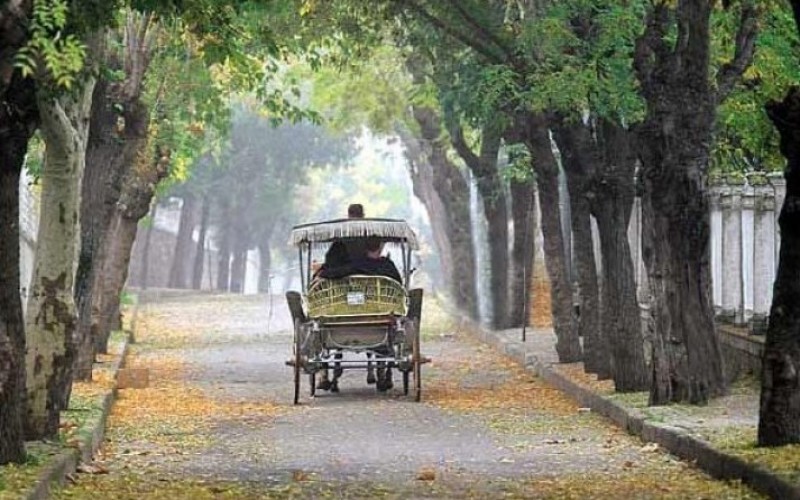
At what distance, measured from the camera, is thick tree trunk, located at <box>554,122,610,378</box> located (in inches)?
883

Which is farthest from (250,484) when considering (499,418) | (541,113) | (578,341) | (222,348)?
(222,348)

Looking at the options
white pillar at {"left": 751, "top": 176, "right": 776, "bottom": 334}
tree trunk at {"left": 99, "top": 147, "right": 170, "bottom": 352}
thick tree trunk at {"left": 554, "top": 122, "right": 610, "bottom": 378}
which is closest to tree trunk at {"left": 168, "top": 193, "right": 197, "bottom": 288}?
tree trunk at {"left": 99, "top": 147, "right": 170, "bottom": 352}

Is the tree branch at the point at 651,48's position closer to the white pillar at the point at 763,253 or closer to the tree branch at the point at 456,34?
the white pillar at the point at 763,253

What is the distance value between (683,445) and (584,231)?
897 cm

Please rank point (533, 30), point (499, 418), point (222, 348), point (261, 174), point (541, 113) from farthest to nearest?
1. point (261, 174)
2. point (222, 348)
3. point (541, 113)
4. point (533, 30)
5. point (499, 418)

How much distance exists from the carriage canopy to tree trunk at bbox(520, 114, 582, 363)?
295cm

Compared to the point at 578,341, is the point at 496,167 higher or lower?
higher

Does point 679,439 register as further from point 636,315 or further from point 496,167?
point 496,167

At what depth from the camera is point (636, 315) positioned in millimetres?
20953

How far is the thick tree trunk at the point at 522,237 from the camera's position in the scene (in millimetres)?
33219

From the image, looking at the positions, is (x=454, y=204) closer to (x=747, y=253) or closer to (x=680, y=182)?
(x=747, y=253)

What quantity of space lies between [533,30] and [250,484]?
9053 millimetres

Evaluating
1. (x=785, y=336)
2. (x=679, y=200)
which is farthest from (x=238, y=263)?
(x=785, y=336)

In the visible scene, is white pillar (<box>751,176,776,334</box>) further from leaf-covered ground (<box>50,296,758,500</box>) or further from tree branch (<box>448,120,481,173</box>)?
tree branch (<box>448,120,481,173</box>)
